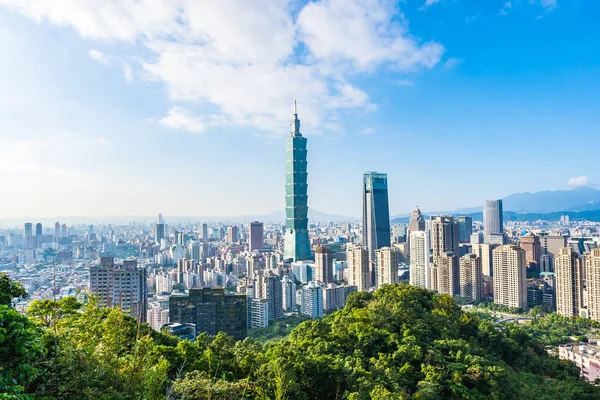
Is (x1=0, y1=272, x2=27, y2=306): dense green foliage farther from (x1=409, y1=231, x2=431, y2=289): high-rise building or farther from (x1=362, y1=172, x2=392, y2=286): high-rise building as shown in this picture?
(x1=362, y1=172, x2=392, y2=286): high-rise building

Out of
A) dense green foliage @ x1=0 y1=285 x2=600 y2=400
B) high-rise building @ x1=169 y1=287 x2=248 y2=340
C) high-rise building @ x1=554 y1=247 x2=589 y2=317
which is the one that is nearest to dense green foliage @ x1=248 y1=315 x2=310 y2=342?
high-rise building @ x1=169 y1=287 x2=248 y2=340

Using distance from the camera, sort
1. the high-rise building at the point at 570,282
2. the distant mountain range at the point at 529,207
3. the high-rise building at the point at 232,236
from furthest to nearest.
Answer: the distant mountain range at the point at 529,207, the high-rise building at the point at 232,236, the high-rise building at the point at 570,282

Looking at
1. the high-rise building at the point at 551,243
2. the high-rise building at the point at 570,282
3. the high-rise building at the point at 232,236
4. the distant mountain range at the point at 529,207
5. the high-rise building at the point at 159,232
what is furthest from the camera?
the distant mountain range at the point at 529,207

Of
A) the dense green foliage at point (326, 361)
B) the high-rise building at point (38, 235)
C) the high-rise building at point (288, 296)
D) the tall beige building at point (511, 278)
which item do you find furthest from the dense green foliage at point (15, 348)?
the high-rise building at point (38, 235)

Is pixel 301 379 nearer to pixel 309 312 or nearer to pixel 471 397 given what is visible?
pixel 471 397

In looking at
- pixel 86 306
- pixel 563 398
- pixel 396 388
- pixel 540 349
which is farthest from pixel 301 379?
pixel 540 349

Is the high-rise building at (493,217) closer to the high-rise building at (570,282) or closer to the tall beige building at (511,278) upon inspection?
the tall beige building at (511,278)
